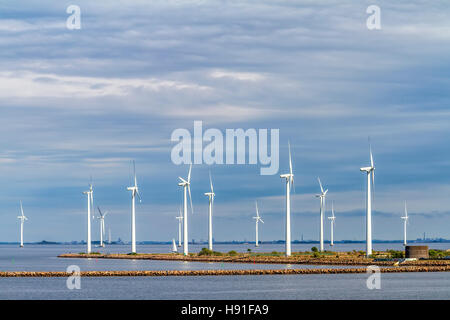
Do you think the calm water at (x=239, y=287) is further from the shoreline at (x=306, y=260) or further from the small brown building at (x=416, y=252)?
the small brown building at (x=416, y=252)

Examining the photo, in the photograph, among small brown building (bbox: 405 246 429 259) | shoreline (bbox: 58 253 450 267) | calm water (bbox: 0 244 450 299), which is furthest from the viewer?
small brown building (bbox: 405 246 429 259)

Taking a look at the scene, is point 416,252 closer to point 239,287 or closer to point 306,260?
point 306,260

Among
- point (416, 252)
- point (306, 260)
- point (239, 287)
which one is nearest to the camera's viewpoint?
point (239, 287)

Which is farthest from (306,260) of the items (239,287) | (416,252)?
(239,287)

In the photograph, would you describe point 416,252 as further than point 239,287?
Yes

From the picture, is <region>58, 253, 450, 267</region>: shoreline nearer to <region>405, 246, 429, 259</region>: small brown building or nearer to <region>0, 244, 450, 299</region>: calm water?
<region>405, 246, 429, 259</region>: small brown building

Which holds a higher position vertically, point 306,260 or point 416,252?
point 416,252

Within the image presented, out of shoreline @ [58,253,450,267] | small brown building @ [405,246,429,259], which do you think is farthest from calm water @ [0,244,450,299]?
small brown building @ [405,246,429,259]

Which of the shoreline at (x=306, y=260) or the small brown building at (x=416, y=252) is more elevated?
the small brown building at (x=416, y=252)

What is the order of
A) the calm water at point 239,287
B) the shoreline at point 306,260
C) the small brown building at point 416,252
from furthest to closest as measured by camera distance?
1. the small brown building at point 416,252
2. the shoreline at point 306,260
3. the calm water at point 239,287

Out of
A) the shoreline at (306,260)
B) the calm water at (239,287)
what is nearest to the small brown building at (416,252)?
the shoreline at (306,260)
